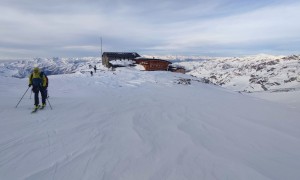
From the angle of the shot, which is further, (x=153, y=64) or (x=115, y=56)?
(x=115, y=56)

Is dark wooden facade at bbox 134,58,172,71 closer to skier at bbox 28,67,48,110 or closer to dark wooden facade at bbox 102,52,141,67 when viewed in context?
dark wooden facade at bbox 102,52,141,67

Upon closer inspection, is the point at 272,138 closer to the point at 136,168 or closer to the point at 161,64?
the point at 136,168

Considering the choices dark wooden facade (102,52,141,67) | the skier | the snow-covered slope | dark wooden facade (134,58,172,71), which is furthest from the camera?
dark wooden facade (102,52,141,67)

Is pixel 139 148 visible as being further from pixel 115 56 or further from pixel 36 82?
pixel 115 56

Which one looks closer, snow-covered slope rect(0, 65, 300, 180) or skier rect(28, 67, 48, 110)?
snow-covered slope rect(0, 65, 300, 180)

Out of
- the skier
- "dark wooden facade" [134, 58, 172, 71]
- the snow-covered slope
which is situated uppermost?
the skier

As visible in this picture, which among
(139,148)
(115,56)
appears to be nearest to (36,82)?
(139,148)

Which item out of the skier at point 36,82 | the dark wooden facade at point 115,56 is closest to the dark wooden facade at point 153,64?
the dark wooden facade at point 115,56

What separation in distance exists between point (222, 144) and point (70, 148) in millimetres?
4697

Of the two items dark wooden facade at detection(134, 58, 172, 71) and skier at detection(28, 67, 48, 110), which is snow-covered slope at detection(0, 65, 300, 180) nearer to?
skier at detection(28, 67, 48, 110)

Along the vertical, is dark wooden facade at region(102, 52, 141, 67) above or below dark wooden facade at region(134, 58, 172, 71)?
above

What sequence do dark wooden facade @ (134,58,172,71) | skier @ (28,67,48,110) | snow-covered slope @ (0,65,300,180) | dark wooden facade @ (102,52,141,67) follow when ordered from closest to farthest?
snow-covered slope @ (0,65,300,180) → skier @ (28,67,48,110) → dark wooden facade @ (134,58,172,71) → dark wooden facade @ (102,52,141,67)

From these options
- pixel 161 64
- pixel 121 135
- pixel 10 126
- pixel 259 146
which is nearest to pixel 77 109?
pixel 10 126

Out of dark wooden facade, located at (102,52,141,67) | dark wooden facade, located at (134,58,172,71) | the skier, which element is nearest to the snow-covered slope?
the skier
